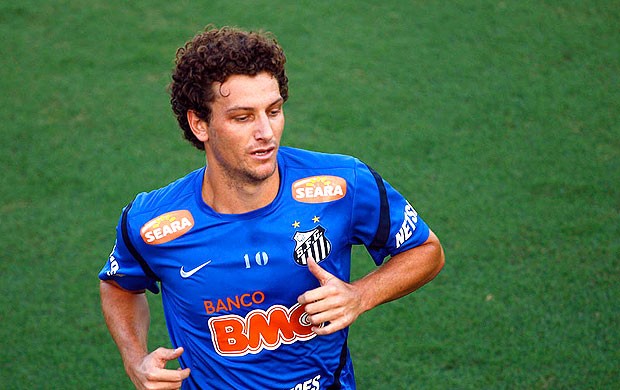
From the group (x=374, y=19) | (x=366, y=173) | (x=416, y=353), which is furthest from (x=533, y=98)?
(x=366, y=173)

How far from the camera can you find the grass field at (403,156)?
468 cm

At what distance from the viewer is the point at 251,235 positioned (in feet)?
9.07

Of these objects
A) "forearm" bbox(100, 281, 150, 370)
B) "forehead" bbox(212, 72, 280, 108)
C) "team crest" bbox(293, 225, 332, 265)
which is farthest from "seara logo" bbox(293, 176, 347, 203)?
"forearm" bbox(100, 281, 150, 370)

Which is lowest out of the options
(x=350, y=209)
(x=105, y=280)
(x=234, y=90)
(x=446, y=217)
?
(x=446, y=217)

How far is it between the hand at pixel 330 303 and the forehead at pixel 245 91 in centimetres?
Result: 60

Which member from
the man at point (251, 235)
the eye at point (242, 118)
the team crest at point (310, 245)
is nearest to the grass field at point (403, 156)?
the man at point (251, 235)

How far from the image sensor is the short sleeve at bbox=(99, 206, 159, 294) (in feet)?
9.70

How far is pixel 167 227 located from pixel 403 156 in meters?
3.60

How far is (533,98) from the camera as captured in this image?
6.63 metres

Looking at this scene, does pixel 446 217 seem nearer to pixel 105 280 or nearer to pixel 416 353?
pixel 416 353

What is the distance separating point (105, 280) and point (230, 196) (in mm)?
704

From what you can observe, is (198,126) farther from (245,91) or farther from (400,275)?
(400,275)

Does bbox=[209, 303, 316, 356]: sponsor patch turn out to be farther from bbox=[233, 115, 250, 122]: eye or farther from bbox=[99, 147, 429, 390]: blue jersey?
bbox=[233, 115, 250, 122]: eye

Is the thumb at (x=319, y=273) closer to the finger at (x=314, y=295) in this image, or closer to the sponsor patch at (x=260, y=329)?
the finger at (x=314, y=295)
